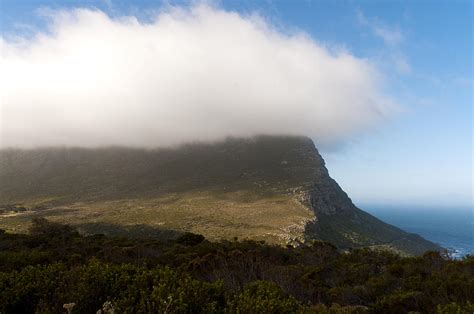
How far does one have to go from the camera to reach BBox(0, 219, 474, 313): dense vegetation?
7910mm

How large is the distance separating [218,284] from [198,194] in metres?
77.2

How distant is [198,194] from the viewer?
86.1 metres

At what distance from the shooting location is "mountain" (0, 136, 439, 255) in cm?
6241

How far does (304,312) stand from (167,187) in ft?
293

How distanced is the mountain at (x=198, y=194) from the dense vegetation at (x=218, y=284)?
28.4 meters

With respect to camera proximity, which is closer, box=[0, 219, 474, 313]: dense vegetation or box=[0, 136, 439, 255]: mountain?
box=[0, 219, 474, 313]: dense vegetation

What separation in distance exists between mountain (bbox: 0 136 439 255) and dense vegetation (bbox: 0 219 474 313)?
1119 inches

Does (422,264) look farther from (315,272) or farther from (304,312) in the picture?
(304,312)

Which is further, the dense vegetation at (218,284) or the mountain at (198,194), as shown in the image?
the mountain at (198,194)

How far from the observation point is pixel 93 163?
128 metres

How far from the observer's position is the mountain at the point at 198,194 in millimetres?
62406

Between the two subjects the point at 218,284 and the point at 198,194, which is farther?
the point at 198,194

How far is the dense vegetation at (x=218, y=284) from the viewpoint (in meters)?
7.91

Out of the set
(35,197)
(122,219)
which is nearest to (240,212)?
(122,219)
